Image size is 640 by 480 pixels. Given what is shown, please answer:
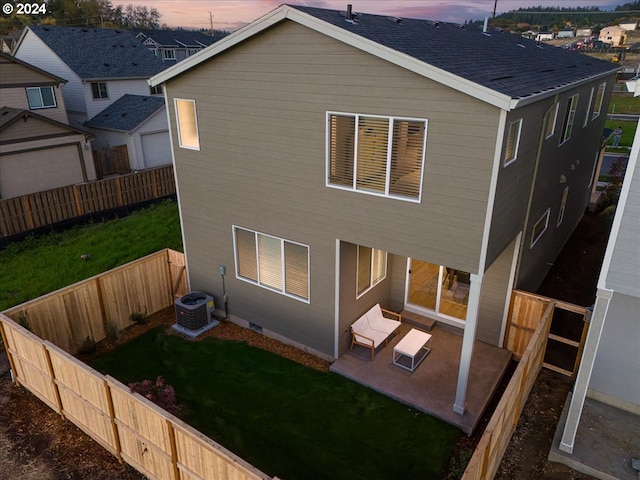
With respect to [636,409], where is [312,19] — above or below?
above

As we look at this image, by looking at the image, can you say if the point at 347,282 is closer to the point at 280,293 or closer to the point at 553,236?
the point at 280,293

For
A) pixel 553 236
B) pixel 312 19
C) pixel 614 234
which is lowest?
pixel 553 236

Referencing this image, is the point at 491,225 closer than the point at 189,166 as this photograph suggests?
Yes

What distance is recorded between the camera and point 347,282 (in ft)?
33.4

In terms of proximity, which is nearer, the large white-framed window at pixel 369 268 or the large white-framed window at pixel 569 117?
the large white-framed window at pixel 369 268

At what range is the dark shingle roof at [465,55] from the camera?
25.8 feet

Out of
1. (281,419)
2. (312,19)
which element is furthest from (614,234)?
(281,419)

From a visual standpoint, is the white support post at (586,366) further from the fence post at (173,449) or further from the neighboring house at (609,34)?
the neighboring house at (609,34)

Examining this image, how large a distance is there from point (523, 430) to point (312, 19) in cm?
859

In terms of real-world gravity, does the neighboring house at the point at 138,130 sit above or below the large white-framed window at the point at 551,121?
below

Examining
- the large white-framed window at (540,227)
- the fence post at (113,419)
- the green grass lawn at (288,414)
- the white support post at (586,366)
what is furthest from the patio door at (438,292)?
the fence post at (113,419)

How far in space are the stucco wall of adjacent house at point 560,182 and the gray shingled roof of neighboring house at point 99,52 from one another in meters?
27.0

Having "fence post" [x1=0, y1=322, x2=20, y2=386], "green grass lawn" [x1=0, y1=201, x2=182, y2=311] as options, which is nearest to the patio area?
"fence post" [x1=0, y1=322, x2=20, y2=386]

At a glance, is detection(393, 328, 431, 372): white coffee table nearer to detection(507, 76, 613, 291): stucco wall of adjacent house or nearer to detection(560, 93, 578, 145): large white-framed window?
detection(507, 76, 613, 291): stucco wall of adjacent house
